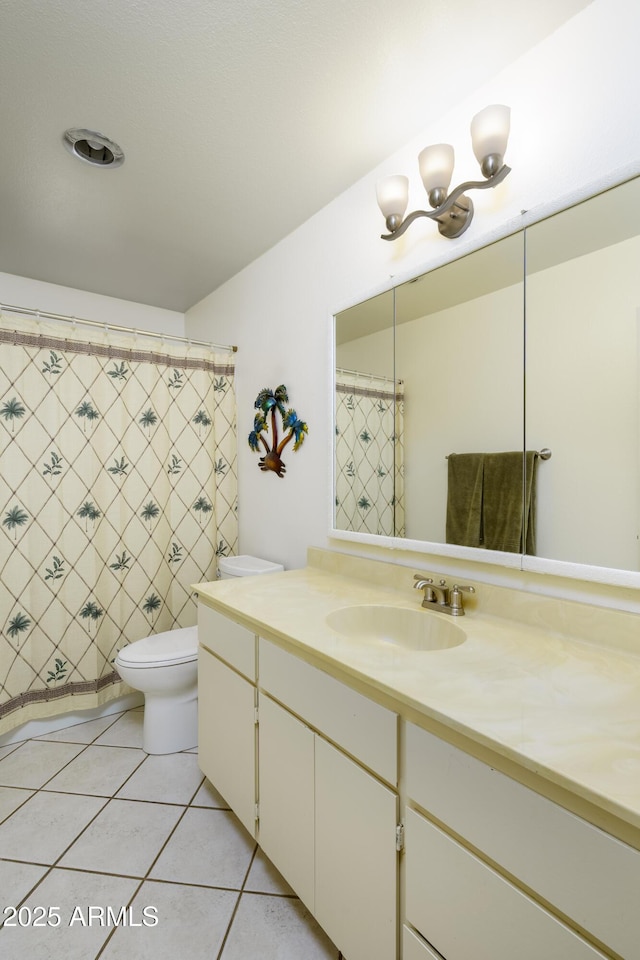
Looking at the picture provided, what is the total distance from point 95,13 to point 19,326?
1.31 metres

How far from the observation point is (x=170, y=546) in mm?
2486

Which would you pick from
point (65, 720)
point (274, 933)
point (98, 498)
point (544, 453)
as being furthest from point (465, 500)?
point (65, 720)

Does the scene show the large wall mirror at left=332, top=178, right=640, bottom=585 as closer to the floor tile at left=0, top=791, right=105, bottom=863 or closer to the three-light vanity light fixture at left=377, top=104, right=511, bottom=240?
the three-light vanity light fixture at left=377, top=104, right=511, bottom=240

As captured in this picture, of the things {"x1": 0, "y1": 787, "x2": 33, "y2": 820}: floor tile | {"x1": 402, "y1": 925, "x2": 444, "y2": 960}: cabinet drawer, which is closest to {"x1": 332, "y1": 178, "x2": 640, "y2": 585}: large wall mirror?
{"x1": 402, "y1": 925, "x2": 444, "y2": 960}: cabinet drawer

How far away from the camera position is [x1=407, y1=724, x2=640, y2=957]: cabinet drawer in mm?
581

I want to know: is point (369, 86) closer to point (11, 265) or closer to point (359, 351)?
point (359, 351)

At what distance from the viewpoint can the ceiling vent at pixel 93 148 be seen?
1550 mm

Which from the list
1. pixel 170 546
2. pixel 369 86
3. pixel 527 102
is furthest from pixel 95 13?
pixel 170 546

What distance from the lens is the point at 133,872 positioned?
141cm

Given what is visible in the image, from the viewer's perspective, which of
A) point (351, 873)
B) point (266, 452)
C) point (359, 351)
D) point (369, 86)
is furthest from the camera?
point (266, 452)

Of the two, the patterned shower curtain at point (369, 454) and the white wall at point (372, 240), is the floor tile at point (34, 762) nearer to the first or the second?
the white wall at point (372, 240)

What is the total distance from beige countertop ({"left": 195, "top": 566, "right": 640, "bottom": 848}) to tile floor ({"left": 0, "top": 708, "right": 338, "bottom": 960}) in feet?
2.52

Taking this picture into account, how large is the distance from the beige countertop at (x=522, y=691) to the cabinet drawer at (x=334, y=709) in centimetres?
4

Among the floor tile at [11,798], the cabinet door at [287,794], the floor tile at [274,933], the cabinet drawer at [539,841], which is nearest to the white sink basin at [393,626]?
the cabinet door at [287,794]
